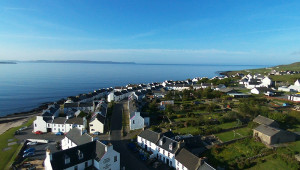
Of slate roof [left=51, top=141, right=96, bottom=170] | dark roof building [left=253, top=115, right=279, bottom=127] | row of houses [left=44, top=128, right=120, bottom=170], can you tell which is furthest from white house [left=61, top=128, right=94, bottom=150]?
dark roof building [left=253, top=115, right=279, bottom=127]

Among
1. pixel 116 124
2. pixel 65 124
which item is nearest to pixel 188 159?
pixel 116 124

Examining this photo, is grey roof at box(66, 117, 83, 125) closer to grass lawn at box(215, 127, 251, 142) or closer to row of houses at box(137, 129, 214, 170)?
row of houses at box(137, 129, 214, 170)

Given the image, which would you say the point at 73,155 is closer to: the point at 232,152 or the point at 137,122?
the point at 137,122

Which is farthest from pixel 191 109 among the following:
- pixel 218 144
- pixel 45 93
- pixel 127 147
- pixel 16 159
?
pixel 45 93

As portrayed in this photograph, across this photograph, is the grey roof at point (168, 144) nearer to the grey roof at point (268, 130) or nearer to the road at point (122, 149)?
the road at point (122, 149)

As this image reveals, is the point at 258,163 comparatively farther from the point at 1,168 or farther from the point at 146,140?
the point at 1,168

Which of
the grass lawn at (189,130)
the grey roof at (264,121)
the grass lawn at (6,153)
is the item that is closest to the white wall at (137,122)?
the grass lawn at (189,130)
